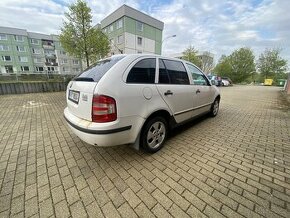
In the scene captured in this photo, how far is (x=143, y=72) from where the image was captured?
2.49 metres

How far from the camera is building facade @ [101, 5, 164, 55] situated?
25.8 meters

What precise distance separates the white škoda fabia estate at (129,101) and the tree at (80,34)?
39.4ft

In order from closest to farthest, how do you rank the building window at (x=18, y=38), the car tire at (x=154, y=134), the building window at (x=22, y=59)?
the car tire at (x=154, y=134) → the building window at (x=18, y=38) → the building window at (x=22, y=59)

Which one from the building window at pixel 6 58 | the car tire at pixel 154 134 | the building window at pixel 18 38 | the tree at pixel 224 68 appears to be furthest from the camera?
the tree at pixel 224 68

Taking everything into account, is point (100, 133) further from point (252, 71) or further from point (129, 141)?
point (252, 71)

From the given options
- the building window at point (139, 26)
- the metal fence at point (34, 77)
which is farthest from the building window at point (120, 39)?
the metal fence at point (34, 77)

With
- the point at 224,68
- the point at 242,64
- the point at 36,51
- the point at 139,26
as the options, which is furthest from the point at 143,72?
the point at 36,51

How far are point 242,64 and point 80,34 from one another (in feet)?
138

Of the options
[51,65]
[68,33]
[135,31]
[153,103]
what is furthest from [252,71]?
[51,65]

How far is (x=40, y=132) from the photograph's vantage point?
3816 millimetres

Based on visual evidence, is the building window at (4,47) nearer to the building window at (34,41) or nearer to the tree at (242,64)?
the building window at (34,41)

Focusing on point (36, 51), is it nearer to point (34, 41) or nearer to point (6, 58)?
point (34, 41)

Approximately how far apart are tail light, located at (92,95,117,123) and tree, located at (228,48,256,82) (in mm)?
47013

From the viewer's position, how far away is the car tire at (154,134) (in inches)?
101
